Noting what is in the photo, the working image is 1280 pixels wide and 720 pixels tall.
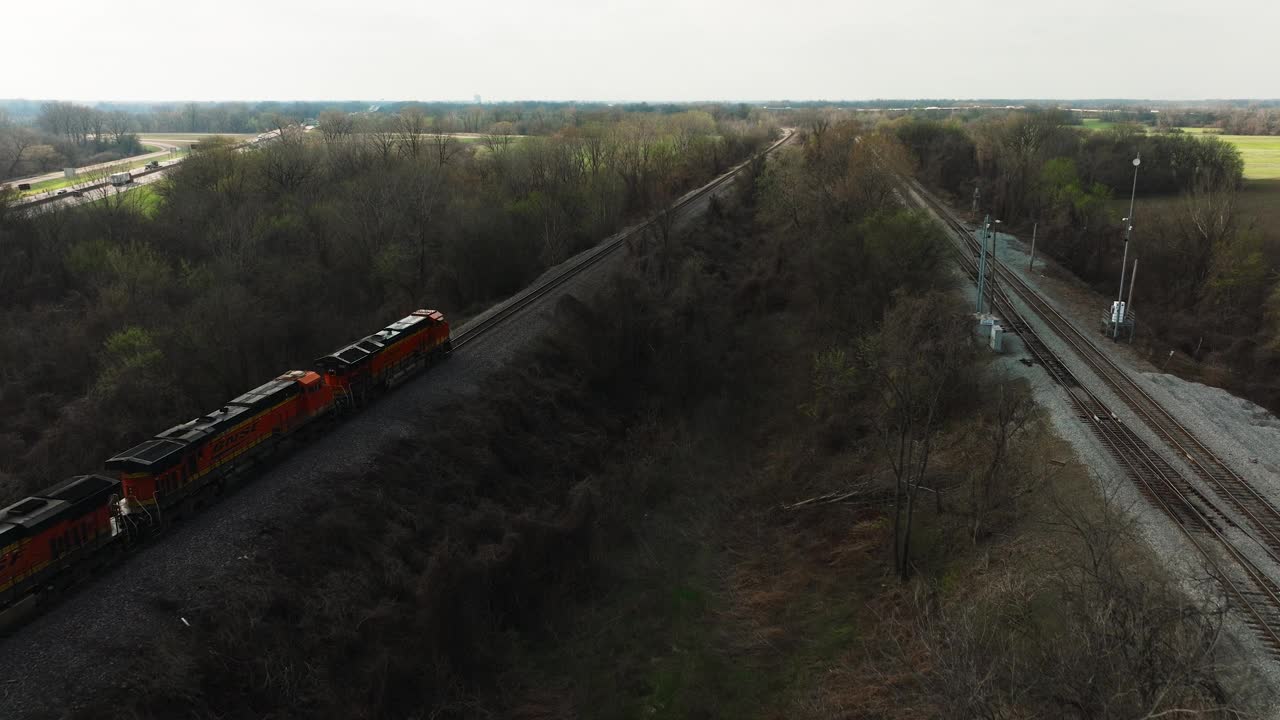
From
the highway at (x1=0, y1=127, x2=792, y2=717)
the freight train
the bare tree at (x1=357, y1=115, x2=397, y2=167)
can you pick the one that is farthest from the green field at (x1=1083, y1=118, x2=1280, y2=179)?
the freight train

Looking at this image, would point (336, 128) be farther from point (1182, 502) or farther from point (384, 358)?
point (1182, 502)

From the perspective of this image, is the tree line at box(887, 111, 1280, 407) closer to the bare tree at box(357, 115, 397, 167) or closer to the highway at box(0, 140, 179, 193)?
the bare tree at box(357, 115, 397, 167)

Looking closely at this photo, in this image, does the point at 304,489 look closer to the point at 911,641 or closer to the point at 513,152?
the point at 911,641

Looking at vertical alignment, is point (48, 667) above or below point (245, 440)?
below

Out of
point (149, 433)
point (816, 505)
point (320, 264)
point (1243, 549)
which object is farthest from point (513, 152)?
point (1243, 549)

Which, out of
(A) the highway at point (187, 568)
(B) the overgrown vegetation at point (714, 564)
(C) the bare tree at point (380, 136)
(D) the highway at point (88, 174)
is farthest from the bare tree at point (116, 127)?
(A) the highway at point (187, 568)
